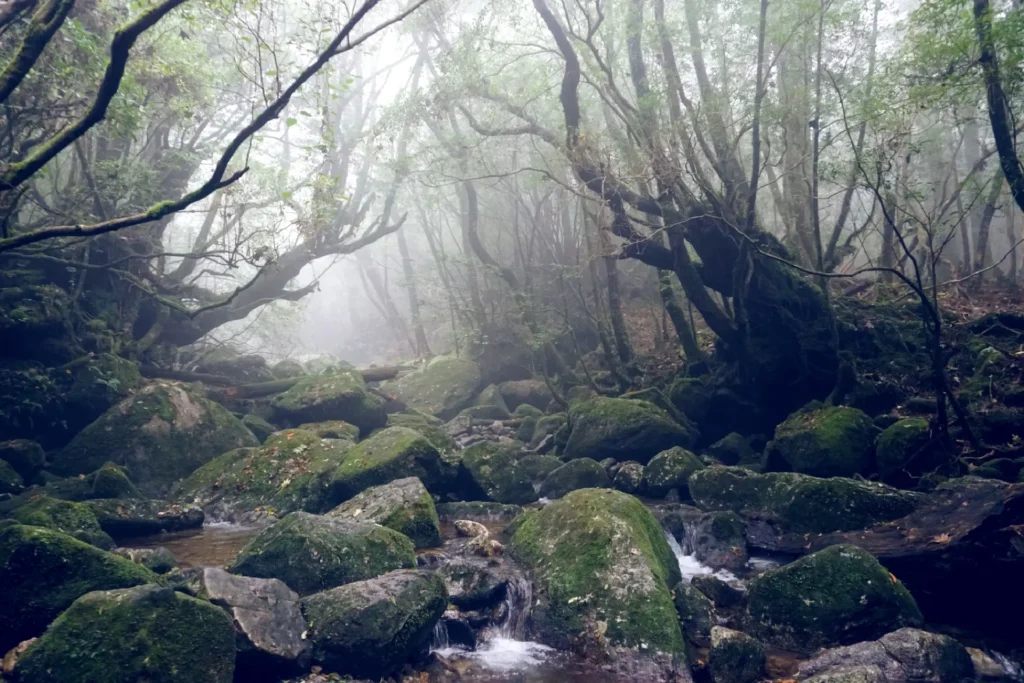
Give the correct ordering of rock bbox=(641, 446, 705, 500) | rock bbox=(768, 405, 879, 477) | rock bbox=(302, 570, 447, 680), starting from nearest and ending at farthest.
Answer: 1. rock bbox=(302, 570, 447, 680)
2. rock bbox=(768, 405, 879, 477)
3. rock bbox=(641, 446, 705, 500)

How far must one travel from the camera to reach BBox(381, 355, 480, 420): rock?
2078cm

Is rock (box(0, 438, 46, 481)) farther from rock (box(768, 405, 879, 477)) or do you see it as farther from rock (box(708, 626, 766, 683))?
rock (box(768, 405, 879, 477))

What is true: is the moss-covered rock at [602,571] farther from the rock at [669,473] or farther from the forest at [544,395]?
the rock at [669,473]

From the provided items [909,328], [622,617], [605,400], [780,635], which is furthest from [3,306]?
[909,328]

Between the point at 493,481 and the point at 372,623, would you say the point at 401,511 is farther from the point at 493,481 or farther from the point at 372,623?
the point at 493,481

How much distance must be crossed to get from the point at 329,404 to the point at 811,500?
11.3 meters

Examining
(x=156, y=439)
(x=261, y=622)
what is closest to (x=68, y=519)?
(x=261, y=622)

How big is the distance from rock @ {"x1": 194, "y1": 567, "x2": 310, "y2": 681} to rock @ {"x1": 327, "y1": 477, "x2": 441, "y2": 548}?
221 centimetres

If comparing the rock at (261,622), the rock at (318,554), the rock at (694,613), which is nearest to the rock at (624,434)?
the rock at (694,613)

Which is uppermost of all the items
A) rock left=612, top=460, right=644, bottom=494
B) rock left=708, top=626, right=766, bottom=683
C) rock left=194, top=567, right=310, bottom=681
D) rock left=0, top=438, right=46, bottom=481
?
rock left=0, top=438, right=46, bottom=481

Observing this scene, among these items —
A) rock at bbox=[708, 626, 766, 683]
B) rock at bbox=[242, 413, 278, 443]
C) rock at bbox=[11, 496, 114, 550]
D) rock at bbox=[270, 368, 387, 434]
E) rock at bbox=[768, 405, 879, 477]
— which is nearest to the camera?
rock at bbox=[708, 626, 766, 683]

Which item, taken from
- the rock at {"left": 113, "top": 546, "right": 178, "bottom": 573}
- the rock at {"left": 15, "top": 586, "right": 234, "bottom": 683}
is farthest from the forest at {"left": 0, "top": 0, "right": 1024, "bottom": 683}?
the rock at {"left": 113, "top": 546, "right": 178, "bottom": 573}

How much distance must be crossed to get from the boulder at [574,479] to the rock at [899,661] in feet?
Result: 18.0

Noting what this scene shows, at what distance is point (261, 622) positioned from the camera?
18.0ft
